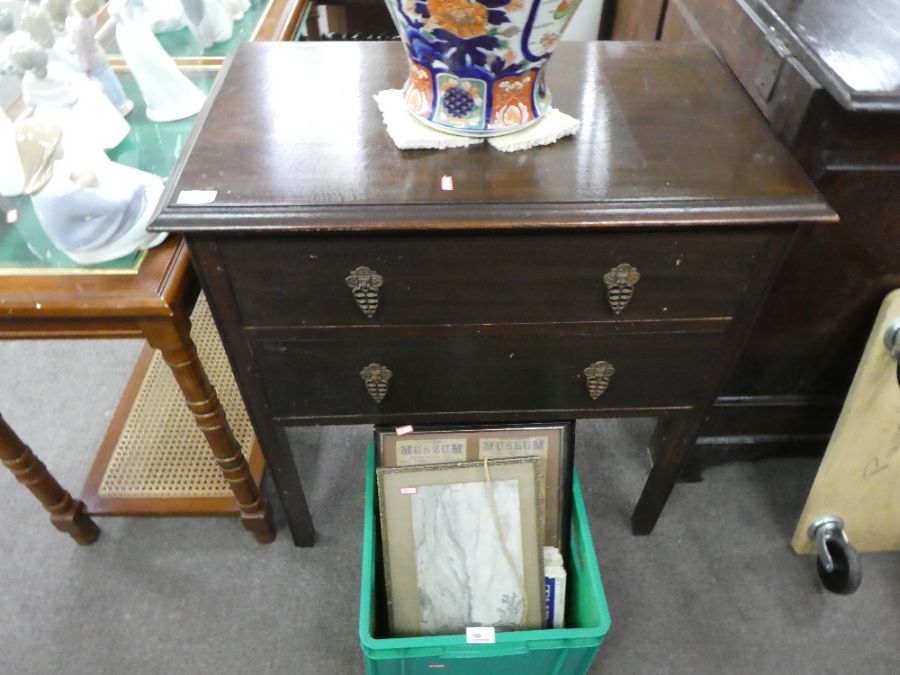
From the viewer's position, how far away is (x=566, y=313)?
0.77 meters

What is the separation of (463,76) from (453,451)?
19.8 inches

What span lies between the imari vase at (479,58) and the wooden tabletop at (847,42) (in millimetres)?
298

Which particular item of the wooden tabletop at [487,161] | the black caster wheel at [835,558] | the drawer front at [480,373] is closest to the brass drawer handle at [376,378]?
the drawer front at [480,373]

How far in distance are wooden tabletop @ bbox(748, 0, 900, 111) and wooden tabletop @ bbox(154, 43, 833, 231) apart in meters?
0.08

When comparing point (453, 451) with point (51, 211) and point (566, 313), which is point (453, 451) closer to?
point (566, 313)

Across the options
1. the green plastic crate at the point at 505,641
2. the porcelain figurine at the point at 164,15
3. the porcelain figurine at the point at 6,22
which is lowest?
the green plastic crate at the point at 505,641

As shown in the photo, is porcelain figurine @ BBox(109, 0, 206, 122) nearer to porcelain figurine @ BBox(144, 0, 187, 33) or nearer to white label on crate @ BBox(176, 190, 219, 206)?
porcelain figurine @ BBox(144, 0, 187, 33)

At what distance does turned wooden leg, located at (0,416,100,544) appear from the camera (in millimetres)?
1010

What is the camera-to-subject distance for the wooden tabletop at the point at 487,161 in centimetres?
67

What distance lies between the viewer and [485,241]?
70 cm

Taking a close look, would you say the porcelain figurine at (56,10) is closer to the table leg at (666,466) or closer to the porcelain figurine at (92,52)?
the porcelain figurine at (92,52)

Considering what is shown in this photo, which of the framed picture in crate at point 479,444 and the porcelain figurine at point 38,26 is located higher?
the porcelain figurine at point 38,26

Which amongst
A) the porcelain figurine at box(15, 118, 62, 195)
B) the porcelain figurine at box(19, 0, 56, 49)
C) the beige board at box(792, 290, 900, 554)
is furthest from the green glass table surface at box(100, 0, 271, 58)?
the beige board at box(792, 290, 900, 554)

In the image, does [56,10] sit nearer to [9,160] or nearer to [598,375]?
Answer: [9,160]
